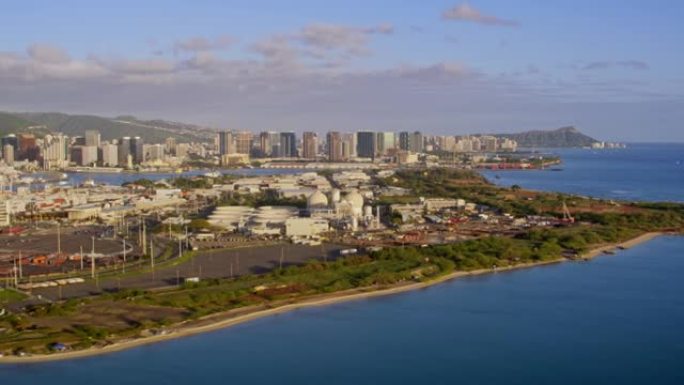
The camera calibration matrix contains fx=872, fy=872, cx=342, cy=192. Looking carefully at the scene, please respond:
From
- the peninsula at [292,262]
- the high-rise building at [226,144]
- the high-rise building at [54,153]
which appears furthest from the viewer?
the high-rise building at [226,144]

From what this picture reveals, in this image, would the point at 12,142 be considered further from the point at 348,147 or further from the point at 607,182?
the point at 607,182

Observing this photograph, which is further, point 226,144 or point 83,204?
point 226,144

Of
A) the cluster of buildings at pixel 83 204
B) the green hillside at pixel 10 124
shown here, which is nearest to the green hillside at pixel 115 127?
the green hillside at pixel 10 124

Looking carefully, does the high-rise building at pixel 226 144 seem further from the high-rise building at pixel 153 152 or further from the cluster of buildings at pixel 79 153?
the high-rise building at pixel 153 152

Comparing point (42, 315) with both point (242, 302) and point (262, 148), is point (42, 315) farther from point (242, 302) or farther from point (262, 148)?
point (262, 148)

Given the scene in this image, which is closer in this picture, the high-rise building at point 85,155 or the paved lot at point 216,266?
the paved lot at point 216,266

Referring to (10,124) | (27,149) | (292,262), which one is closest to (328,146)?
(27,149)
